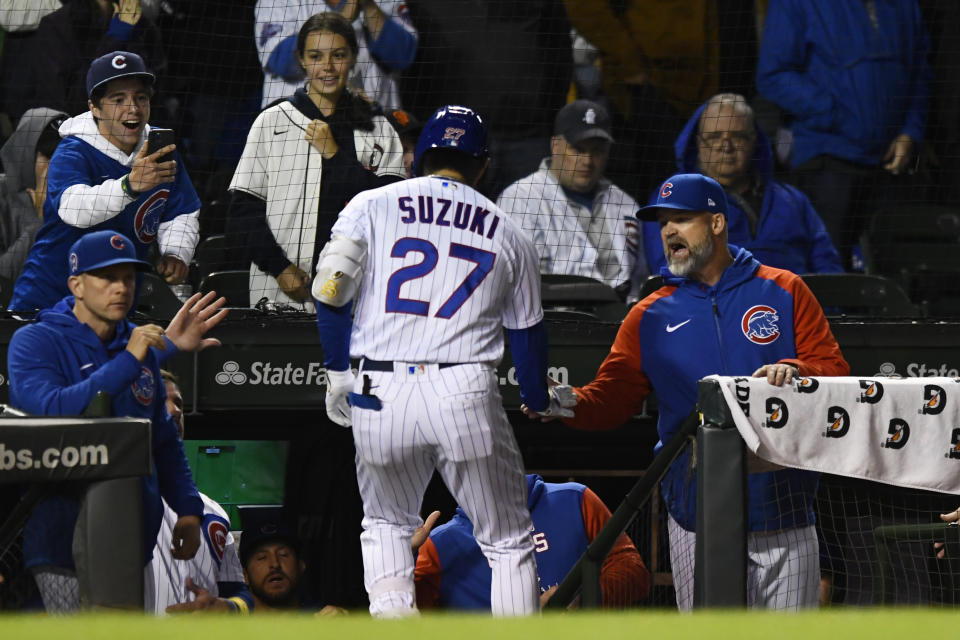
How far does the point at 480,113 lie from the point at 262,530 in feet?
7.78

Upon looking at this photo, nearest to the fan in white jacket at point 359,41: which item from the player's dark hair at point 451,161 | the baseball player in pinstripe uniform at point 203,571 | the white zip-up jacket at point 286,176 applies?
the white zip-up jacket at point 286,176

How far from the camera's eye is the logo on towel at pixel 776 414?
3475 mm

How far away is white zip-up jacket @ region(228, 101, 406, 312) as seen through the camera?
6.07 meters

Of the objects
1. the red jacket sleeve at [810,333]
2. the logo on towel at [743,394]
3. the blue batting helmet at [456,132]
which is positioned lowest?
the logo on towel at [743,394]

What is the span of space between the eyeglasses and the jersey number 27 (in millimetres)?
2887

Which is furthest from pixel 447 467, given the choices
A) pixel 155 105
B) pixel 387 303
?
pixel 155 105

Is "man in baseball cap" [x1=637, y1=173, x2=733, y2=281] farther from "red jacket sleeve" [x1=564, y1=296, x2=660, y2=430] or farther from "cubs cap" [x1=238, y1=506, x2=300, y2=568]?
"cubs cap" [x1=238, y1=506, x2=300, y2=568]

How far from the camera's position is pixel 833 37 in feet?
22.8

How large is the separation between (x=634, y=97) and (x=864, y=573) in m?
3.26

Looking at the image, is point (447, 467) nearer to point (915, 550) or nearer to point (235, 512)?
point (915, 550)

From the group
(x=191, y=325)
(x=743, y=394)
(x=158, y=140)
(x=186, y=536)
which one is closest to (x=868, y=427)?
(x=743, y=394)

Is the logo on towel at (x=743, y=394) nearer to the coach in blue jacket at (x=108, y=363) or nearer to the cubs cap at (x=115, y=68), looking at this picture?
the coach in blue jacket at (x=108, y=363)

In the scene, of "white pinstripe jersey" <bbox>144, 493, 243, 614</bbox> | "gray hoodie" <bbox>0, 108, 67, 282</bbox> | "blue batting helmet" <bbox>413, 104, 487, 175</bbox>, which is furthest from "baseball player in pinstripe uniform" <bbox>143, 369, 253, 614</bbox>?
"gray hoodie" <bbox>0, 108, 67, 282</bbox>

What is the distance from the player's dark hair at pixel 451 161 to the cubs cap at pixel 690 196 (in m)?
0.63
